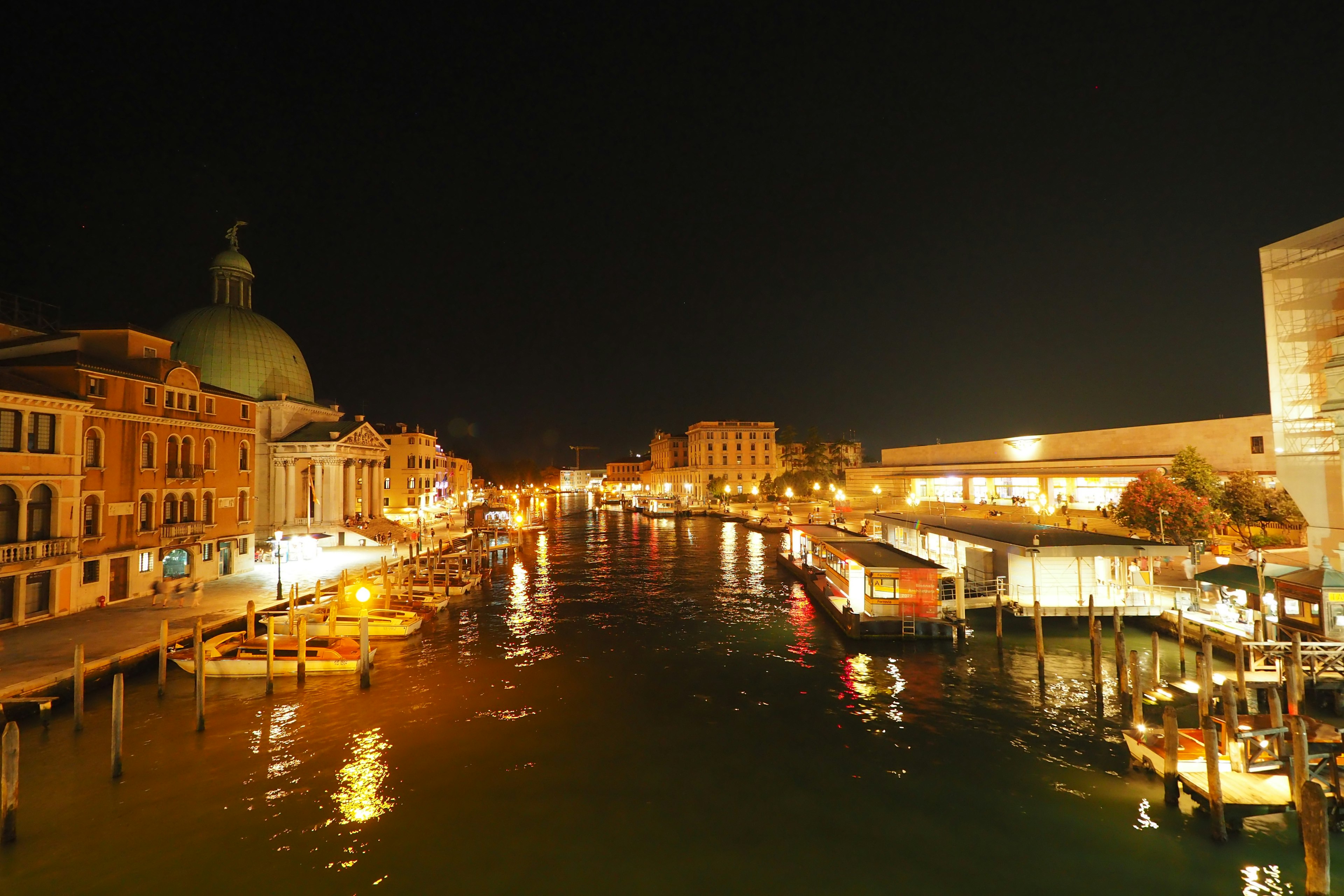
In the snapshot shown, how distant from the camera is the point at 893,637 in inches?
1107

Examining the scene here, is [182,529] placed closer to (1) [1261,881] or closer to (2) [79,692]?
(2) [79,692]

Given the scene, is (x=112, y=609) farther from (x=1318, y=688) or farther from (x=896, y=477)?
(x=896, y=477)

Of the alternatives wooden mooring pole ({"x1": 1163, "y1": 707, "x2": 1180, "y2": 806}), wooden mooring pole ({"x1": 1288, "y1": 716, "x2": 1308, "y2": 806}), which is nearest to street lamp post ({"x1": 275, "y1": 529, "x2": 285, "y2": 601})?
wooden mooring pole ({"x1": 1163, "y1": 707, "x2": 1180, "y2": 806})

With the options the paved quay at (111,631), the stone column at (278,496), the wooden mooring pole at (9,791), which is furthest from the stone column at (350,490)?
the wooden mooring pole at (9,791)

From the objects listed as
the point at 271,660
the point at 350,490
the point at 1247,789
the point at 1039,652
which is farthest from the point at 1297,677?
the point at 350,490

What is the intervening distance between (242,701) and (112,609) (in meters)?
13.0

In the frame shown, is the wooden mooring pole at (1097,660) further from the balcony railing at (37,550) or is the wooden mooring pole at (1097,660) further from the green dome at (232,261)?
the green dome at (232,261)

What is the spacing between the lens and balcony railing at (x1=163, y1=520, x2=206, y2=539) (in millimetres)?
32562

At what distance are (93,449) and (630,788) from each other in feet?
103

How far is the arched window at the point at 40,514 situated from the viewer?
84.1 ft

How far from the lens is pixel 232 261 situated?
5616cm

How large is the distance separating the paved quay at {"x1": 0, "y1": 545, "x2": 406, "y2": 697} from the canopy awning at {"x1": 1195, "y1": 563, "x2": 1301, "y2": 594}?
4015 centimetres

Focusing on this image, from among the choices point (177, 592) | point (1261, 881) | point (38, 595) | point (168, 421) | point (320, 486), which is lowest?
point (1261, 881)

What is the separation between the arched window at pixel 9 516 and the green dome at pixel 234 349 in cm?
2734
